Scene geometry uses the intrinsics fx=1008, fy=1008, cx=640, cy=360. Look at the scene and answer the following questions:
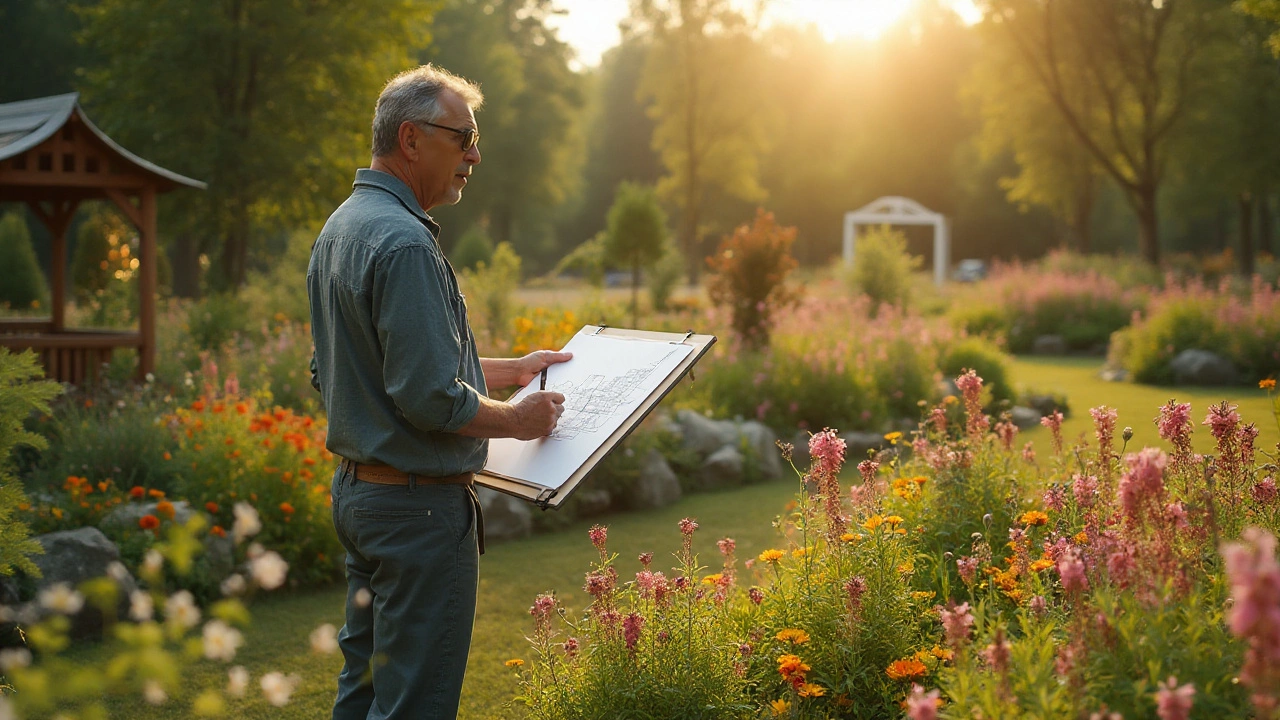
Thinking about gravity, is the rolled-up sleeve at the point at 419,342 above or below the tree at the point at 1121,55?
below

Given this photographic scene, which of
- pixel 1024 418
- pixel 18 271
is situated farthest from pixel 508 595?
pixel 18 271

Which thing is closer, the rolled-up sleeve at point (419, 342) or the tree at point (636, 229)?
the rolled-up sleeve at point (419, 342)

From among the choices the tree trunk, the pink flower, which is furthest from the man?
the tree trunk

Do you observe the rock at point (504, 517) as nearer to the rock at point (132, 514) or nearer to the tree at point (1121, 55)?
the rock at point (132, 514)

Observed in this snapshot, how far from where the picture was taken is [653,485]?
302 inches

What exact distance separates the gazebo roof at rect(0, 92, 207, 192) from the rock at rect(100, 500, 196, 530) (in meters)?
3.33

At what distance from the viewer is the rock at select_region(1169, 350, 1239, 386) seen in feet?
41.9

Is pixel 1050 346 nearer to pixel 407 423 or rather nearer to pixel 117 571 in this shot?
pixel 407 423

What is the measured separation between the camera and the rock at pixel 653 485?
25.0 feet

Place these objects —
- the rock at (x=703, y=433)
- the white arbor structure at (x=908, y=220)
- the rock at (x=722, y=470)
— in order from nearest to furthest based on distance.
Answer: the rock at (x=722, y=470)
the rock at (x=703, y=433)
the white arbor structure at (x=908, y=220)

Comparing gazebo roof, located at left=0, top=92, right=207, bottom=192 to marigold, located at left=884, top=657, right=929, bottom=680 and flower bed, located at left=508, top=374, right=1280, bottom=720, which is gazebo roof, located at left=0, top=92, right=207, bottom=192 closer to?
flower bed, located at left=508, top=374, right=1280, bottom=720

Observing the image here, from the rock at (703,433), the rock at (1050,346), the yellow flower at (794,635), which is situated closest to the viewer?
the yellow flower at (794,635)

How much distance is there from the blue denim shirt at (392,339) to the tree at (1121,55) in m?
22.9

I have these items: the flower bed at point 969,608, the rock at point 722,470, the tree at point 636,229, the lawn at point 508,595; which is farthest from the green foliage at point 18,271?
the flower bed at point 969,608
